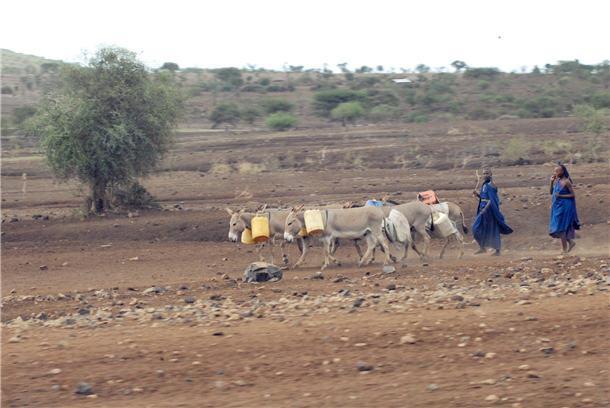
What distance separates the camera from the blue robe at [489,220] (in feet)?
62.5

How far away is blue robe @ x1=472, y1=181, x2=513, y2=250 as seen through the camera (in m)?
19.0

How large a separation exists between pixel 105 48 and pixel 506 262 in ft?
45.8

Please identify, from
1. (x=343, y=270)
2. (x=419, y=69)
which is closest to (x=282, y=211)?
(x=343, y=270)

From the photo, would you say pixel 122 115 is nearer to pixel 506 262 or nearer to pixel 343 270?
pixel 343 270

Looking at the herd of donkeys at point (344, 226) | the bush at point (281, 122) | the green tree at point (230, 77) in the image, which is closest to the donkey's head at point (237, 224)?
the herd of donkeys at point (344, 226)

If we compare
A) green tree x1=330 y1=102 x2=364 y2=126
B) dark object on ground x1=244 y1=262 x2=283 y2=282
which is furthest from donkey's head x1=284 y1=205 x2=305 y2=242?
green tree x1=330 y1=102 x2=364 y2=126

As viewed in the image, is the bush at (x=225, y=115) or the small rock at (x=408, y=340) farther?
the bush at (x=225, y=115)

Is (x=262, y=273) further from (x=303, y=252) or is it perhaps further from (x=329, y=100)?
(x=329, y=100)

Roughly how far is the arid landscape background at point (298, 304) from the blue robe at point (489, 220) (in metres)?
0.58

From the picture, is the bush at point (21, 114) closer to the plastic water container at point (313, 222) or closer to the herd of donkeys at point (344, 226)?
the herd of donkeys at point (344, 226)

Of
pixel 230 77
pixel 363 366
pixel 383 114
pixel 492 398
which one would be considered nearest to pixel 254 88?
pixel 230 77

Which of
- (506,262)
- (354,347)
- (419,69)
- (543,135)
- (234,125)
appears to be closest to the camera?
(354,347)

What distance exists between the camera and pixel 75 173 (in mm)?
25938

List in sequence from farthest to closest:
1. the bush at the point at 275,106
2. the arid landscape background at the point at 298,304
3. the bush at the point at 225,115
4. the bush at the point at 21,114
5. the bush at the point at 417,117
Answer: the bush at the point at 275,106
the bush at the point at 225,115
the bush at the point at 417,117
the bush at the point at 21,114
the arid landscape background at the point at 298,304
